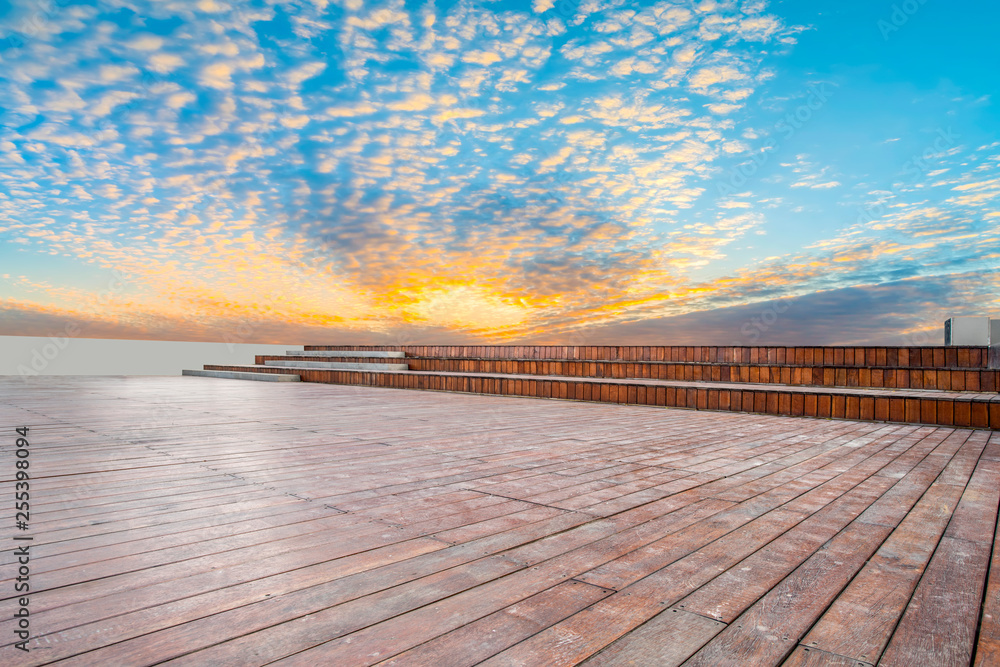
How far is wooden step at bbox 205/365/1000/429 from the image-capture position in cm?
427

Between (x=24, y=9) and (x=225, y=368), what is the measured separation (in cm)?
805

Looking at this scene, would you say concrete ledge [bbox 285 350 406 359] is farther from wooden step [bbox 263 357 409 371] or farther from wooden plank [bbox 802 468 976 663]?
wooden plank [bbox 802 468 976 663]

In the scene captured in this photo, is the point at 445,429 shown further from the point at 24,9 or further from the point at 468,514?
the point at 24,9

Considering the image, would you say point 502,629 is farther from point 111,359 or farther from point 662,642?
point 111,359

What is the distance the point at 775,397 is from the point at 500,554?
15.0ft

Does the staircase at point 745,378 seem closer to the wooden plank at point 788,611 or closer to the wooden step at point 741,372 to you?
the wooden step at point 741,372

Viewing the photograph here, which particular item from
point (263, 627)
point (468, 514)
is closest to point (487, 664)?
point (263, 627)

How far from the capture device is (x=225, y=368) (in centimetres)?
1121

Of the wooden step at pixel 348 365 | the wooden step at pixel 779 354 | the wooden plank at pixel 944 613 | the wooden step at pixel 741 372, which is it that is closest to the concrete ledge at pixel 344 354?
the wooden step at pixel 348 365

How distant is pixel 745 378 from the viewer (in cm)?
668

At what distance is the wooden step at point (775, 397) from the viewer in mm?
4266

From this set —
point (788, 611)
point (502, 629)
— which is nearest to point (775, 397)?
point (788, 611)

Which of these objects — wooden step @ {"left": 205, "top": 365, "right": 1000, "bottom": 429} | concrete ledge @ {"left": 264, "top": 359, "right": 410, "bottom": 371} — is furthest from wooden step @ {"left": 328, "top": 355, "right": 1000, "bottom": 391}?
concrete ledge @ {"left": 264, "top": 359, "right": 410, "bottom": 371}

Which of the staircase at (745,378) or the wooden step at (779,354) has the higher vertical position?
the wooden step at (779,354)
